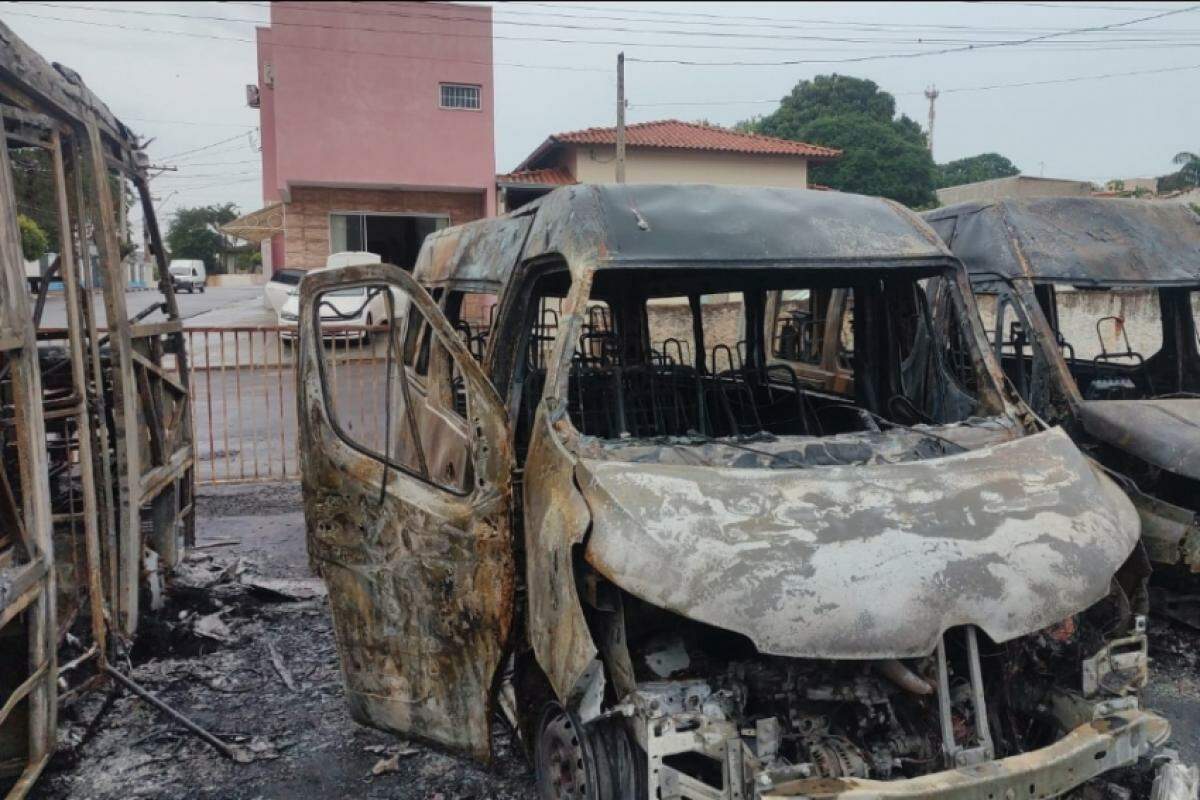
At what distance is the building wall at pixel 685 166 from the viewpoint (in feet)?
76.0

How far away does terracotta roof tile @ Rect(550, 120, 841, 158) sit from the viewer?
76.0 feet

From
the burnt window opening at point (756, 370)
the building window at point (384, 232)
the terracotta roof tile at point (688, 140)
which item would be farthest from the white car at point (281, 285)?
the burnt window opening at point (756, 370)

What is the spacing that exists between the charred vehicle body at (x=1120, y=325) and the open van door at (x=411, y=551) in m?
3.39

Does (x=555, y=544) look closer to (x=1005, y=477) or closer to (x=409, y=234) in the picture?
(x=1005, y=477)

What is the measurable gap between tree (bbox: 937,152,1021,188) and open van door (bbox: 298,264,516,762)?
52284 millimetres

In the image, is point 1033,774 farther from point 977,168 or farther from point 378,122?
point 977,168

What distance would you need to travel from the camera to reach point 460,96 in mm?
20703

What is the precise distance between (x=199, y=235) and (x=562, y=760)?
71.8m

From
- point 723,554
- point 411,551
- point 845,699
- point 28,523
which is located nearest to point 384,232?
point 28,523

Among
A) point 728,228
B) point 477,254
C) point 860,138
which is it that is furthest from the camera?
point 860,138

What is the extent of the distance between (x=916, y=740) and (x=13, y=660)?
3383 millimetres

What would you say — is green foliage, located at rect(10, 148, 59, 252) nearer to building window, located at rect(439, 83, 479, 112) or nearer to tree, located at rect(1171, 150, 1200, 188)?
building window, located at rect(439, 83, 479, 112)

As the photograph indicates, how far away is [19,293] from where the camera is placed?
354 cm

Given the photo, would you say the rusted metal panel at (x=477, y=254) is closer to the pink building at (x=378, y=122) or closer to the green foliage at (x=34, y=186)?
the green foliage at (x=34, y=186)
